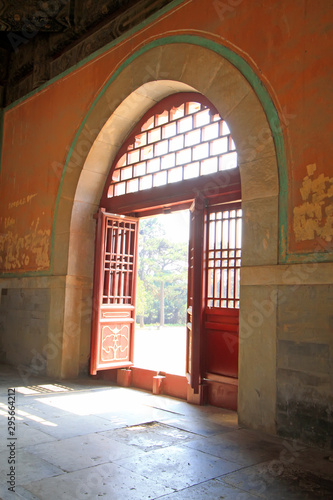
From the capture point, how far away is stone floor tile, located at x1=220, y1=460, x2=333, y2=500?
2736 mm

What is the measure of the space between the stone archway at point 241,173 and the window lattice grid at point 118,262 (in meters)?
0.44

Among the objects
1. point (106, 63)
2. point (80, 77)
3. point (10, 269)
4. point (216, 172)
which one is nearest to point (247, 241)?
point (216, 172)

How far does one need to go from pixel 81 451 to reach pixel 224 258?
8.23 ft

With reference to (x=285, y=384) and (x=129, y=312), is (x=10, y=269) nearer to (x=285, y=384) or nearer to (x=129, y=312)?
(x=129, y=312)

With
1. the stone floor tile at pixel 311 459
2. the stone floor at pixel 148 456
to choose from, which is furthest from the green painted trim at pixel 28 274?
the stone floor tile at pixel 311 459

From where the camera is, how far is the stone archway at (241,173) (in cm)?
410

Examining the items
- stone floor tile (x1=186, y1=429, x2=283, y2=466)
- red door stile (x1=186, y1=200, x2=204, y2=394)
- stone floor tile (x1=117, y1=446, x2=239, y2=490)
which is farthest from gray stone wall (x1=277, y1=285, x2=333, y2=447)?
red door stile (x1=186, y1=200, x2=204, y2=394)

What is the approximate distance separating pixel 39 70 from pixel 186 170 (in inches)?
146

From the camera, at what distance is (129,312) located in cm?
648

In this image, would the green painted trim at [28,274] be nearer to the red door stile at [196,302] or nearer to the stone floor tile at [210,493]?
the red door stile at [196,302]

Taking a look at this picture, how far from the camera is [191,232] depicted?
5352 millimetres

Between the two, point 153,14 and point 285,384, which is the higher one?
point 153,14

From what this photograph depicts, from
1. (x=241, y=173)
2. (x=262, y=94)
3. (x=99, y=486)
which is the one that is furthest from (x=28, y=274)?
(x=99, y=486)

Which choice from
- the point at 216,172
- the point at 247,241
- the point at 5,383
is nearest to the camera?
the point at 247,241
